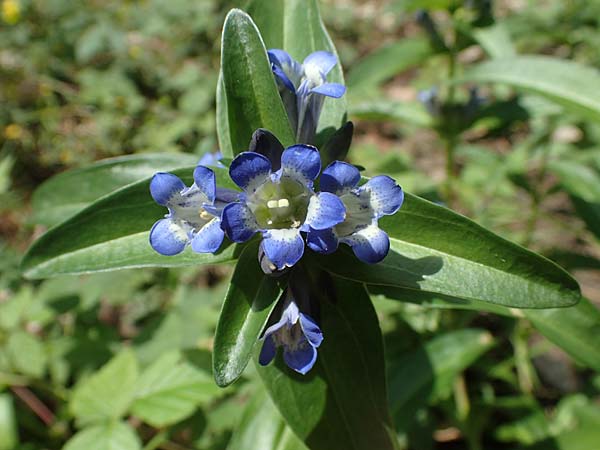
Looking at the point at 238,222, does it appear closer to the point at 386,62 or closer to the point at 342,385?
the point at 342,385

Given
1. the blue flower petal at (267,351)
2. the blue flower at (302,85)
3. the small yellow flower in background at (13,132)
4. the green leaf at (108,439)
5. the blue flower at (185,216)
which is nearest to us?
the blue flower at (185,216)

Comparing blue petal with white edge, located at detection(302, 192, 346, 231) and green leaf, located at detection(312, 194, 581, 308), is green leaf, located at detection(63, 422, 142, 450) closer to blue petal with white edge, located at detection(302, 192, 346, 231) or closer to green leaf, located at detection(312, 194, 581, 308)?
green leaf, located at detection(312, 194, 581, 308)

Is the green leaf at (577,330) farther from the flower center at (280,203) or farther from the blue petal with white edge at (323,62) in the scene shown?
the blue petal with white edge at (323,62)

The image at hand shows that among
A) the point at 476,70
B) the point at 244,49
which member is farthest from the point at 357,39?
the point at 244,49

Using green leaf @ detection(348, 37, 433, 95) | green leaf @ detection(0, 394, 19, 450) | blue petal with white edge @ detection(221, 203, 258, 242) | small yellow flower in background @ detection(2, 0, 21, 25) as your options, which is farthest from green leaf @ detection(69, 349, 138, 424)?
small yellow flower in background @ detection(2, 0, 21, 25)

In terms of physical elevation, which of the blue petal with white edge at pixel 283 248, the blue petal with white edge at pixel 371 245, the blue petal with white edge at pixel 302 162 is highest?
the blue petal with white edge at pixel 302 162

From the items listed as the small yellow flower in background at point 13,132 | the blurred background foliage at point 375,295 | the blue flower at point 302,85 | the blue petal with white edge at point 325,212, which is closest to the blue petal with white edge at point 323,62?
the blue flower at point 302,85
